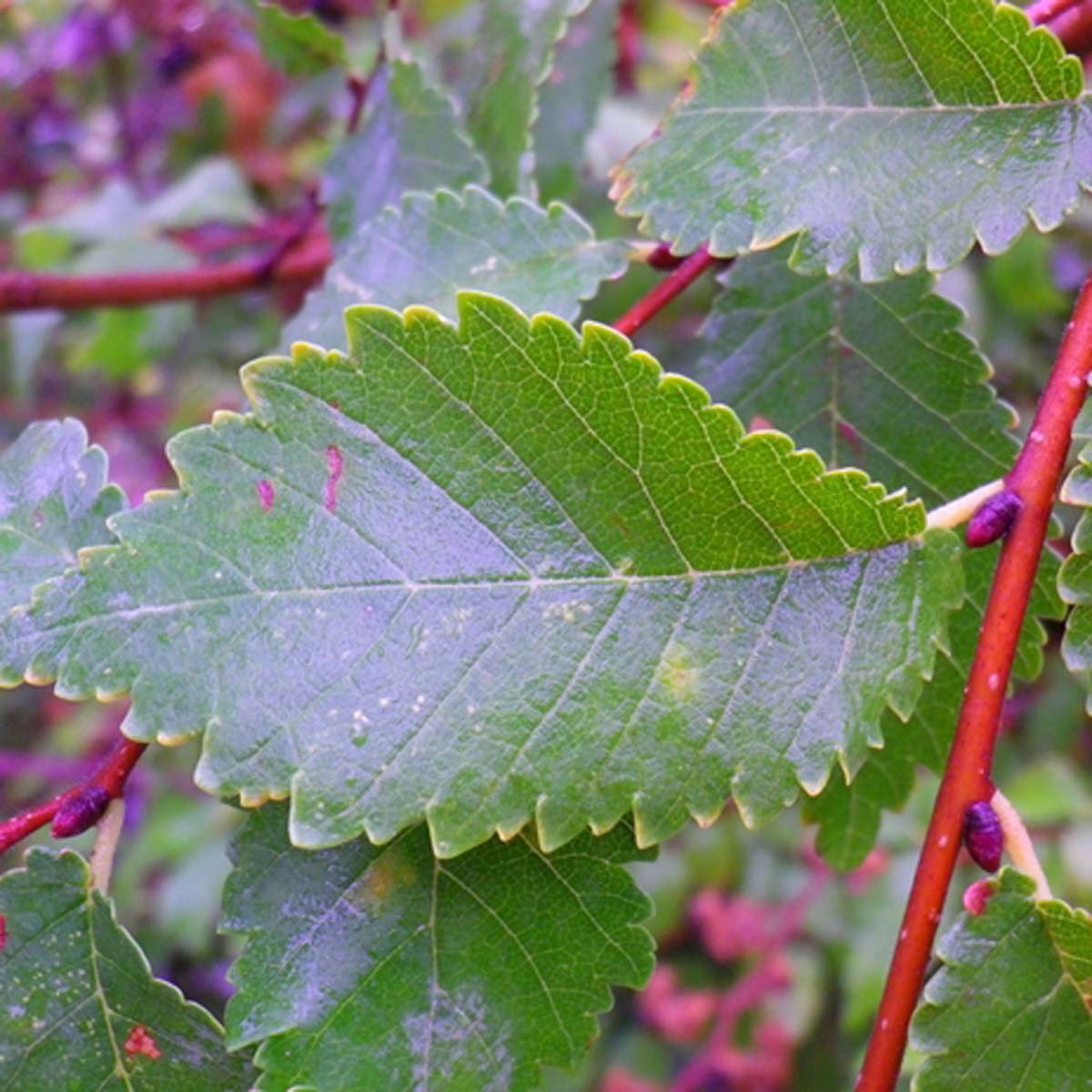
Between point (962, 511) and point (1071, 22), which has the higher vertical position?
point (1071, 22)

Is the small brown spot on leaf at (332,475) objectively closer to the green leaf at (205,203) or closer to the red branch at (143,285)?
the red branch at (143,285)

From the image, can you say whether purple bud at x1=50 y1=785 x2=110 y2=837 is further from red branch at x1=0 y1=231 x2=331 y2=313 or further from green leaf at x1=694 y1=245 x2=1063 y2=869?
red branch at x1=0 y1=231 x2=331 y2=313

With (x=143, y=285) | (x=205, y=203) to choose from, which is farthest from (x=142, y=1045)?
(x=205, y=203)

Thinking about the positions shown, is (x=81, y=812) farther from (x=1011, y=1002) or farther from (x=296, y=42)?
(x=296, y=42)

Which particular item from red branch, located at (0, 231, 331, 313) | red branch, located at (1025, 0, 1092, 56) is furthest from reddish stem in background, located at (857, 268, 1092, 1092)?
red branch, located at (0, 231, 331, 313)

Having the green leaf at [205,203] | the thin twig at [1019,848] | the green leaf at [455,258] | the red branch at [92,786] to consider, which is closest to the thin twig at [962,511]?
the thin twig at [1019,848]

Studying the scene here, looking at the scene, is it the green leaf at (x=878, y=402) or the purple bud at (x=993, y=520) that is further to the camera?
the green leaf at (x=878, y=402)
